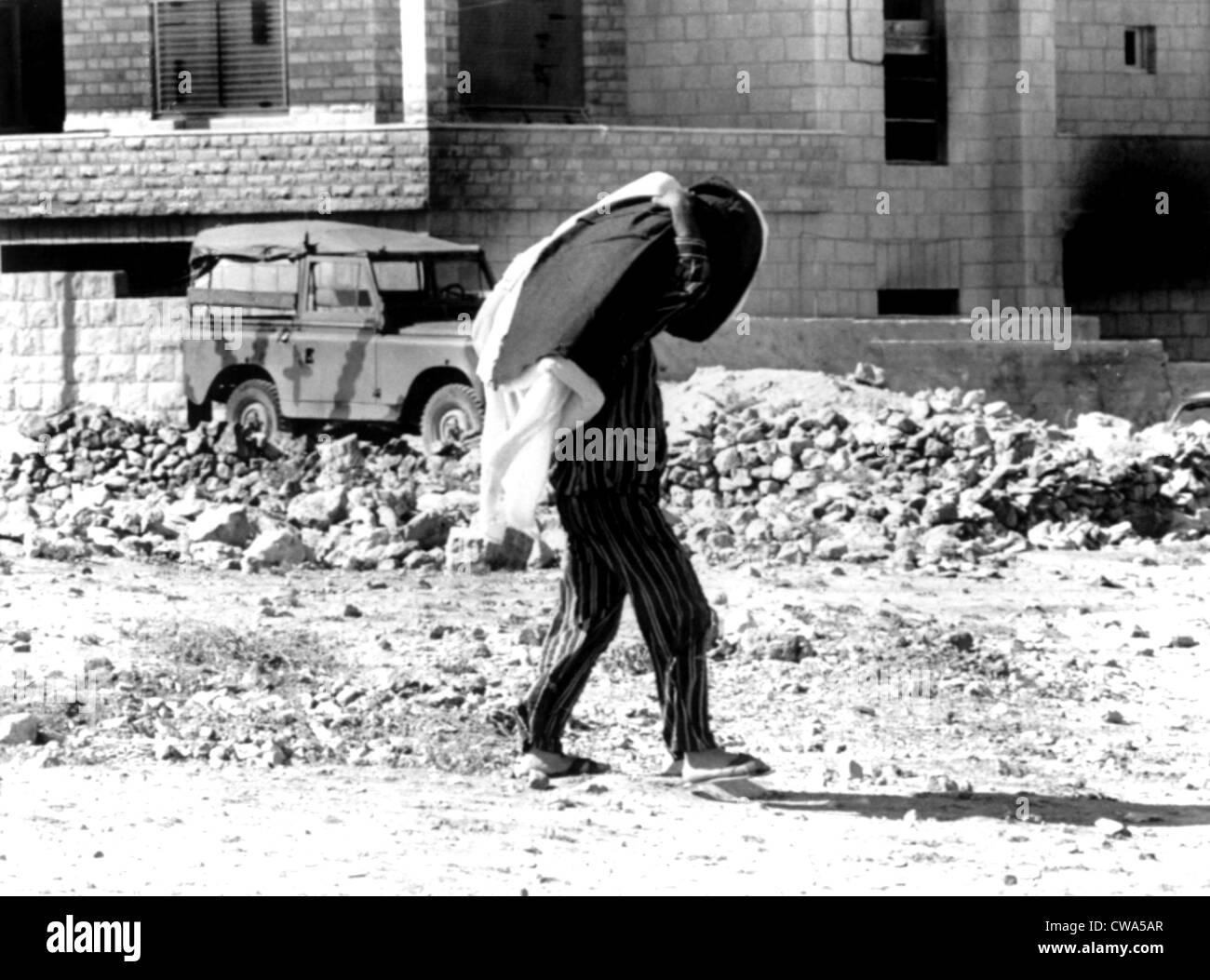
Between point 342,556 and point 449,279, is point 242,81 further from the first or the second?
point 342,556

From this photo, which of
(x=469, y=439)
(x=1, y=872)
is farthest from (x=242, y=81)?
(x=1, y=872)

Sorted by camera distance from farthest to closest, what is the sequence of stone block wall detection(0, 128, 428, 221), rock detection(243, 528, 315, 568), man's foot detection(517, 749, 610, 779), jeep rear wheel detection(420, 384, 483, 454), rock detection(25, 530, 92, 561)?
stone block wall detection(0, 128, 428, 221)
jeep rear wheel detection(420, 384, 483, 454)
rock detection(243, 528, 315, 568)
rock detection(25, 530, 92, 561)
man's foot detection(517, 749, 610, 779)

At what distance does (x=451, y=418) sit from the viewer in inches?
701

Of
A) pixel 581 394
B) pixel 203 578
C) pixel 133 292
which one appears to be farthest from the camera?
pixel 133 292

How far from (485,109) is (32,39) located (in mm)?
5670

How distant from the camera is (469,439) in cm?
1770

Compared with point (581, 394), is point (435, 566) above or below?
below

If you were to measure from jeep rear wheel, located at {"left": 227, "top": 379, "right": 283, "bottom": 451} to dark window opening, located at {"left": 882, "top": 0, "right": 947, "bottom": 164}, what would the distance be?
29.6ft

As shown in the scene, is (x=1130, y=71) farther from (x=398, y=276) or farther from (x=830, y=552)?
(x=830, y=552)

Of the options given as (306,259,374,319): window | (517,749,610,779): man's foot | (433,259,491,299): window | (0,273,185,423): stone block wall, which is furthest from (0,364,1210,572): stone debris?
(517,749,610,779): man's foot

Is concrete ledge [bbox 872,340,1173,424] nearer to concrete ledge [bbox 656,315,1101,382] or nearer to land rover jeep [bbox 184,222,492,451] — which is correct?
concrete ledge [bbox 656,315,1101,382]

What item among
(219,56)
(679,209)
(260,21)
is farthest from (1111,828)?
(219,56)

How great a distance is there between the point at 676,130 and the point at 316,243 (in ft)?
18.2

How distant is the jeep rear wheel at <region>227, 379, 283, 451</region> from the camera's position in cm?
1864
